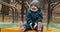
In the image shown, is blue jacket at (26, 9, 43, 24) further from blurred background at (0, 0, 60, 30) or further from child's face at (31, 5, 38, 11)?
blurred background at (0, 0, 60, 30)

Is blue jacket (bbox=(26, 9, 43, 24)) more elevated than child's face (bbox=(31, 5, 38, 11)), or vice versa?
child's face (bbox=(31, 5, 38, 11))

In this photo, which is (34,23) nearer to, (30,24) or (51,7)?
(30,24)

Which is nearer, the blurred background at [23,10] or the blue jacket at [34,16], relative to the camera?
the blue jacket at [34,16]

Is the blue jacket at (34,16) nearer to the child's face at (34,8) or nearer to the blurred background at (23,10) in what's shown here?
the child's face at (34,8)

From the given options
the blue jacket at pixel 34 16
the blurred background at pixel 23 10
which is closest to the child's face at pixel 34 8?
the blue jacket at pixel 34 16

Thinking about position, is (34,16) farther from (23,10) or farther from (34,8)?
(23,10)

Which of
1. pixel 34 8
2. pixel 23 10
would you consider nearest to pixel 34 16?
pixel 34 8

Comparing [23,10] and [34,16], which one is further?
[23,10]

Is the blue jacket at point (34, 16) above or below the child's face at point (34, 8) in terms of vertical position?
below

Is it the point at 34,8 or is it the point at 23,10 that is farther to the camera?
the point at 23,10

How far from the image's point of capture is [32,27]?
16.9 feet

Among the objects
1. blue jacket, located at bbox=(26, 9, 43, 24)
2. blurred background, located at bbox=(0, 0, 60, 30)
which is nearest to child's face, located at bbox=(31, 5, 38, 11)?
blue jacket, located at bbox=(26, 9, 43, 24)

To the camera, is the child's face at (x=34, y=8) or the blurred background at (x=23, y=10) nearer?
the child's face at (x=34, y=8)

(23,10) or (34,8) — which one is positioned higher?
(34,8)
